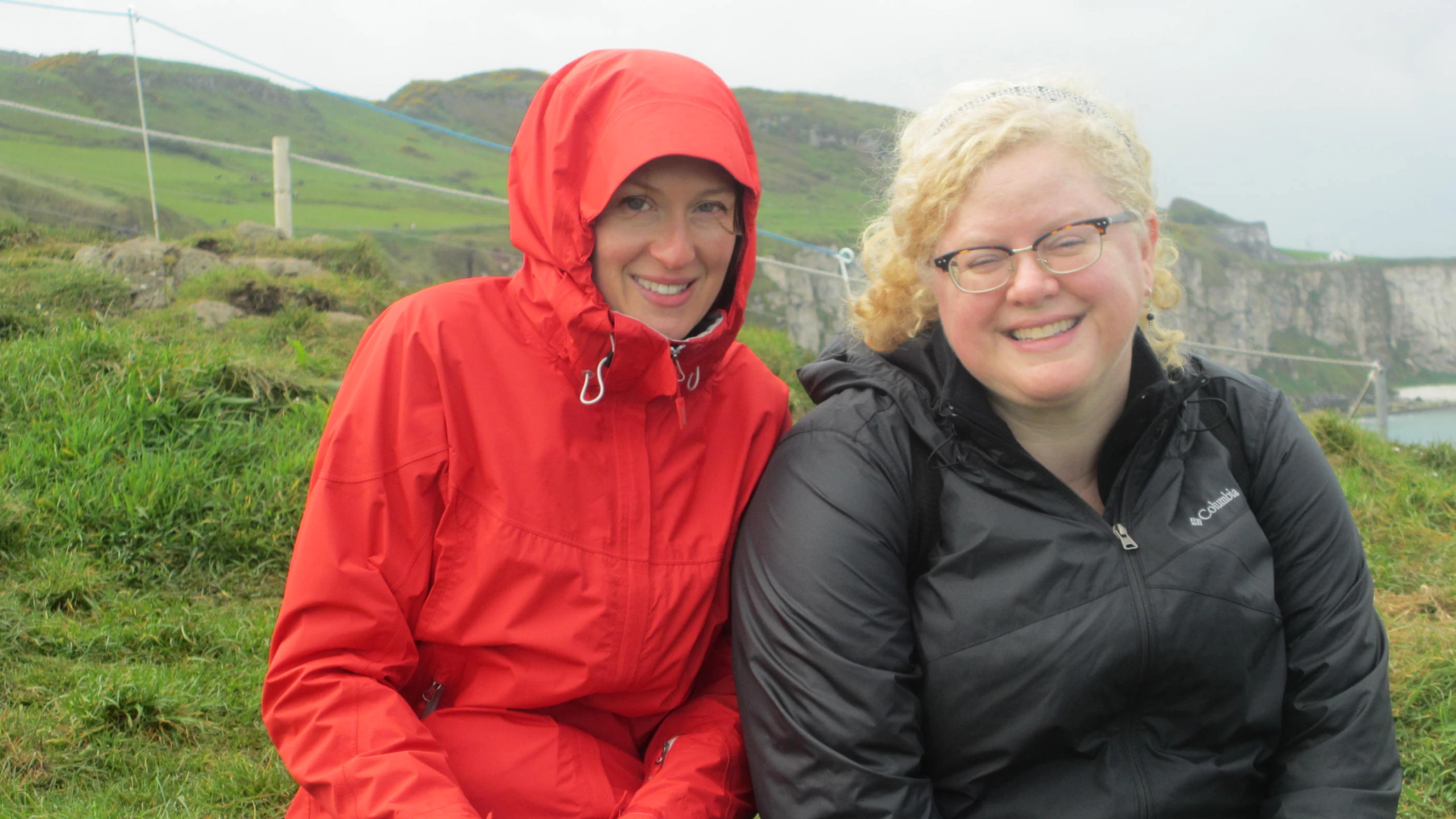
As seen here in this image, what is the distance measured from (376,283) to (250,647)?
459cm

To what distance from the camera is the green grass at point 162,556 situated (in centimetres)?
315

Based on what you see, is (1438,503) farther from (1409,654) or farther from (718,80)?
(718,80)

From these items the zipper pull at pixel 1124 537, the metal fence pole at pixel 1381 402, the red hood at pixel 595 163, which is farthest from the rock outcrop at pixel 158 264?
the metal fence pole at pixel 1381 402

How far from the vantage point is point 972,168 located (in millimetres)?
2252

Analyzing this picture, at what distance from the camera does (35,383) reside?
4621 millimetres

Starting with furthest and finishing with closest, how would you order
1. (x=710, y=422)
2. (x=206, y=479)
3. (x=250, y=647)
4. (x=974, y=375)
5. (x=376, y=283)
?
(x=376, y=283), (x=206, y=479), (x=250, y=647), (x=710, y=422), (x=974, y=375)

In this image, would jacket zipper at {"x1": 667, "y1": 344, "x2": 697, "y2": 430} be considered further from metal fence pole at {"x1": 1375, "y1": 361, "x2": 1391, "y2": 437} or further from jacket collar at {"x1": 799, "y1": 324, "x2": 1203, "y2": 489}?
metal fence pole at {"x1": 1375, "y1": 361, "x2": 1391, "y2": 437}

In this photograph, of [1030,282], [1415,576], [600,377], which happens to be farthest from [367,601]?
[1415,576]

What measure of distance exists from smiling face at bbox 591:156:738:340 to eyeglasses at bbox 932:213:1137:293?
57 cm

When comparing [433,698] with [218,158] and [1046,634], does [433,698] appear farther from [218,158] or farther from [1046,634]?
[218,158]

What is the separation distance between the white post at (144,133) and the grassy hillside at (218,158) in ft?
0.20

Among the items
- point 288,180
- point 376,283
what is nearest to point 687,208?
point 376,283

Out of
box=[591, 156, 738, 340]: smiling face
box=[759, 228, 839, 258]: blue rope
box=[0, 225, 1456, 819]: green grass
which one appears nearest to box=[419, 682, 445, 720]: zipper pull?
box=[591, 156, 738, 340]: smiling face

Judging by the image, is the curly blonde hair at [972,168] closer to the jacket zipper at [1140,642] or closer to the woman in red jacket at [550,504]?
the woman in red jacket at [550,504]
